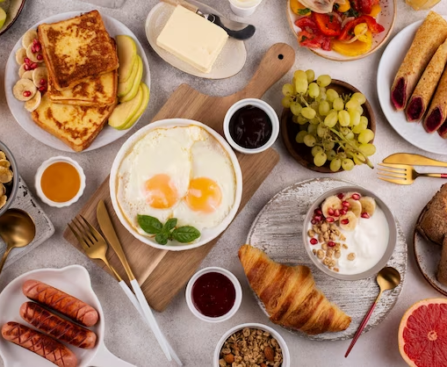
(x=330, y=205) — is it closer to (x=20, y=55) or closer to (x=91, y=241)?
(x=91, y=241)

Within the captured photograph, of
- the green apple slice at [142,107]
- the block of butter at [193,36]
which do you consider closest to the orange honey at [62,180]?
the green apple slice at [142,107]

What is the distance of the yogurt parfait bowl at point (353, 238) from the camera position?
2449 millimetres

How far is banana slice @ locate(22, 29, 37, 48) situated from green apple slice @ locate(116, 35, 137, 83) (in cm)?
45

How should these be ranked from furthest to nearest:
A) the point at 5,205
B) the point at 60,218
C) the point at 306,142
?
the point at 60,218 → the point at 306,142 → the point at 5,205

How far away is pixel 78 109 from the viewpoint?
8.93 feet

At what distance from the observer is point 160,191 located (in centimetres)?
254

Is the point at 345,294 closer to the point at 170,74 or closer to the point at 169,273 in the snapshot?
the point at 169,273

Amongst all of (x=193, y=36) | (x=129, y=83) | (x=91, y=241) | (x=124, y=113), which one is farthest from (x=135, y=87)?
(x=91, y=241)

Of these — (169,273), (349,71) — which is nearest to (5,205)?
(169,273)

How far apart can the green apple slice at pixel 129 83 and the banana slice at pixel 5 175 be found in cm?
70

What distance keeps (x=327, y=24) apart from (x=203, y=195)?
1.21 m

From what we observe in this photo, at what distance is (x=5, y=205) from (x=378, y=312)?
6.70ft

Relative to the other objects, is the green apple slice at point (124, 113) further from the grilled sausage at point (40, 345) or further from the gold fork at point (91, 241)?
the grilled sausage at point (40, 345)

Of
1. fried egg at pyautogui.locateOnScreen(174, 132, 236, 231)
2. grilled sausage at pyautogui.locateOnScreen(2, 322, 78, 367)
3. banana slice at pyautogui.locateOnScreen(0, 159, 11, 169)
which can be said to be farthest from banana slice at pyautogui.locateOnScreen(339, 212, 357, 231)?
banana slice at pyautogui.locateOnScreen(0, 159, 11, 169)
